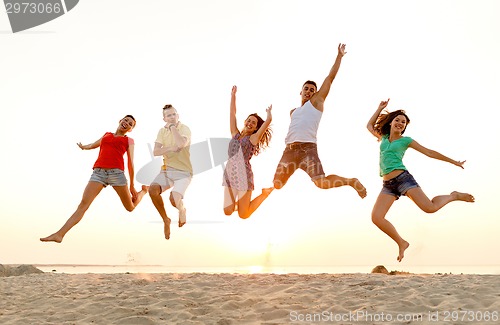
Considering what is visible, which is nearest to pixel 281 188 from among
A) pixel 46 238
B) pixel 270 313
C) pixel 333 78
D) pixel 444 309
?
pixel 333 78

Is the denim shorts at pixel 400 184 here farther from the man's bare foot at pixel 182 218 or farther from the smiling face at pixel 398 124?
the man's bare foot at pixel 182 218

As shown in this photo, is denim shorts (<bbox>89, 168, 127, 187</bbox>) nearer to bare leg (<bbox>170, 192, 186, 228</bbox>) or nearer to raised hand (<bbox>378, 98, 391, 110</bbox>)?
bare leg (<bbox>170, 192, 186, 228</bbox>)

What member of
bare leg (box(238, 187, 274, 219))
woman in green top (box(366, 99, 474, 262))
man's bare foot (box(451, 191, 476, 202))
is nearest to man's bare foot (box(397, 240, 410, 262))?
woman in green top (box(366, 99, 474, 262))

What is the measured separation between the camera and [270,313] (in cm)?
656

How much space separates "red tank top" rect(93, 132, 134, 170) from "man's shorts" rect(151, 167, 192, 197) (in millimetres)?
862

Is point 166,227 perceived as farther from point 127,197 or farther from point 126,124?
point 126,124

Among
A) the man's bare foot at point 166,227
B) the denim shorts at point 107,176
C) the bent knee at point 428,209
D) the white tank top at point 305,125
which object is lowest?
the man's bare foot at point 166,227

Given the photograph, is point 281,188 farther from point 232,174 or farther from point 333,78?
point 333,78

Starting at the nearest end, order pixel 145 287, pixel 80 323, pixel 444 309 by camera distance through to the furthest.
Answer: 1. pixel 444 309
2. pixel 80 323
3. pixel 145 287

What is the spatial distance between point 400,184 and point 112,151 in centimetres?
517

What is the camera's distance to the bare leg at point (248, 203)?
9055mm

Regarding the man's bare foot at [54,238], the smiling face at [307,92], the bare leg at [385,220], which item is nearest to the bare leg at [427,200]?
the bare leg at [385,220]

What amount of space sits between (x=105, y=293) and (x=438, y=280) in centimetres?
546

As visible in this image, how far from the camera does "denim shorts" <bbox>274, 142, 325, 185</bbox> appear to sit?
8.23m
